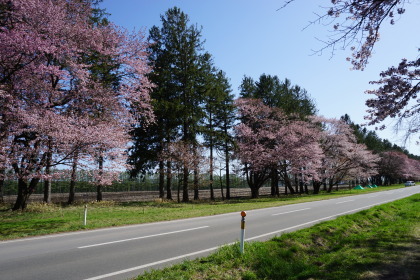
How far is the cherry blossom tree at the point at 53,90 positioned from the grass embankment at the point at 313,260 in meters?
9.86

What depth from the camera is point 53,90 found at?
14328 mm

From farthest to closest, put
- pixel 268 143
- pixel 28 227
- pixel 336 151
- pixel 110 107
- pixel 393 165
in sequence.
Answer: pixel 393 165 → pixel 336 151 → pixel 268 143 → pixel 110 107 → pixel 28 227

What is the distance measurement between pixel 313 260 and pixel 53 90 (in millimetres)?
14583

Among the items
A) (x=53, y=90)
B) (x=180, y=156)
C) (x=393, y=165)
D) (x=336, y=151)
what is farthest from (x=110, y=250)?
(x=393, y=165)

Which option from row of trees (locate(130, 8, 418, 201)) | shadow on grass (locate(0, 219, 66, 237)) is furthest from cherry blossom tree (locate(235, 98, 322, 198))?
shadow on grass (locate(0, 219, 66, 237))

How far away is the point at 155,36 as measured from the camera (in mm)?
27750

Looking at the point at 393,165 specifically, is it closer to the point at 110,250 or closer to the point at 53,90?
the point at 53,90

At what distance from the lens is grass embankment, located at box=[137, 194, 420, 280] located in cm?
491

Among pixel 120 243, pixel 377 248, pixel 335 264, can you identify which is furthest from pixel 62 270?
pixel 377 248

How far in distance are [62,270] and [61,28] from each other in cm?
1174

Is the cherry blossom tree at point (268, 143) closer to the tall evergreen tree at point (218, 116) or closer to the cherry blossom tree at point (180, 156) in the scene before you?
the tall evergreen tree at point (218, 116)

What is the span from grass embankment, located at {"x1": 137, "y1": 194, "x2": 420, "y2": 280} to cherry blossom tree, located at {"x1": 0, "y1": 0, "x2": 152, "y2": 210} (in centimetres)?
986

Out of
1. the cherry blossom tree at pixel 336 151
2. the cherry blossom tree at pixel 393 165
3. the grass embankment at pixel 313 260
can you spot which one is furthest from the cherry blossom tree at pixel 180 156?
the cherry blossom tree at pixel 393 165

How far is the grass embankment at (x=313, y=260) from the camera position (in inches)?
193
